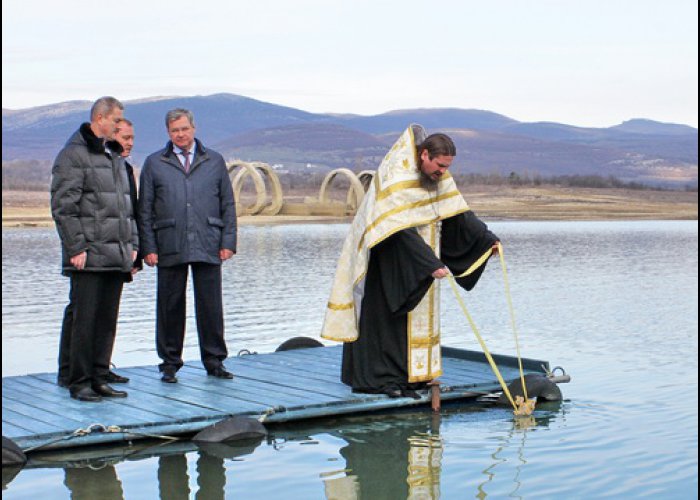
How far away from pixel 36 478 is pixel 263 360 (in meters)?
3.16

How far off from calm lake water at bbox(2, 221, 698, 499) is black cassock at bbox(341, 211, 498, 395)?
1.01ft

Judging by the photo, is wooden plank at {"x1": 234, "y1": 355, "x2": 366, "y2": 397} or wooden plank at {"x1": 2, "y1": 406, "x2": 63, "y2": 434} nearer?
wooden plank at {"x1": 2, "y1": 406, "x2": 63, "y2": 434}

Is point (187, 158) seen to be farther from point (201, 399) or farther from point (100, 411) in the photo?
point (100, 411)

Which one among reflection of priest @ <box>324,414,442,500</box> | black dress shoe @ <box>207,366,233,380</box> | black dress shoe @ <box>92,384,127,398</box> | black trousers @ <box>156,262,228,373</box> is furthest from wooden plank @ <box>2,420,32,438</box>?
black dress shoe @ <box>207,366,233,380</box>

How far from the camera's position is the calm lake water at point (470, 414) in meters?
7.10

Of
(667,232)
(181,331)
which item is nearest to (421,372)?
(181,331)

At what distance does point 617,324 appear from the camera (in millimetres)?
15016

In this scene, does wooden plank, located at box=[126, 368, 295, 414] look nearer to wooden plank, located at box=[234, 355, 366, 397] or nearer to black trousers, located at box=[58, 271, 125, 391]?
wooden plank, located at box=[234, 355, 366, 397]

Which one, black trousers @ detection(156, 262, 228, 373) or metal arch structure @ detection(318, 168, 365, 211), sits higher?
metal arch structure @ detection(318, 168, 365, 211)

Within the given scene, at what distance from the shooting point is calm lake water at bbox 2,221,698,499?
23.3 feet

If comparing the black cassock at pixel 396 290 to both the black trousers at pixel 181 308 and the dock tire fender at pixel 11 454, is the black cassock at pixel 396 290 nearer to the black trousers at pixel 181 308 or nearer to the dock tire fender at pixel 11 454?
the black trousers at pixel 181 308

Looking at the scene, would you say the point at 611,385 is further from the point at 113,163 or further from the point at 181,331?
the point at 113,163

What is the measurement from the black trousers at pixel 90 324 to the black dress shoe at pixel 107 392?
0.13 feet

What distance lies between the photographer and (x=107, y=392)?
8266 millimetres
